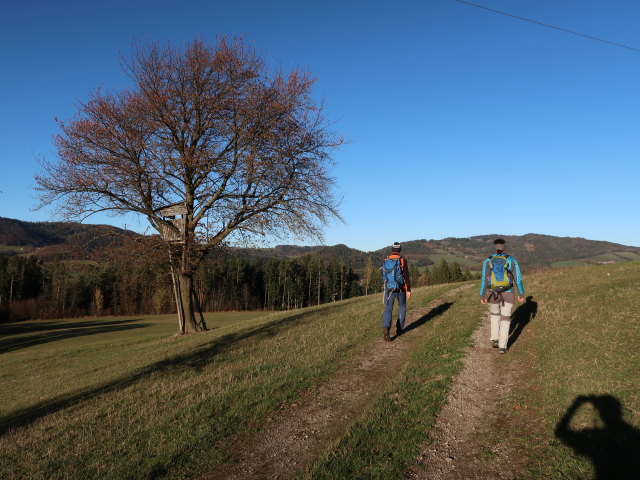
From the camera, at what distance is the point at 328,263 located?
10588 cm

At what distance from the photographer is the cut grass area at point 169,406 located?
487 centimetres

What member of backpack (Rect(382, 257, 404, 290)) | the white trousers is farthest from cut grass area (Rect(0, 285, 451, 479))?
the white trousers

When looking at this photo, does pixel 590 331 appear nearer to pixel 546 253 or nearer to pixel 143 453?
pixel 143 453

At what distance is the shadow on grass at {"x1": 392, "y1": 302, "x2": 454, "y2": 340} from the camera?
12.1 m

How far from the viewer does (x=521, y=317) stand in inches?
435

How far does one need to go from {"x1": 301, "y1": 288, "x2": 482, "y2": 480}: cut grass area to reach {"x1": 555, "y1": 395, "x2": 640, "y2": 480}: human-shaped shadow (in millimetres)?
1671

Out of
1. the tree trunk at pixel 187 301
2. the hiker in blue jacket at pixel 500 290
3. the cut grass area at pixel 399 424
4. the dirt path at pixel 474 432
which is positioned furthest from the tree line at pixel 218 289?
the dirt path at pixel 474 432

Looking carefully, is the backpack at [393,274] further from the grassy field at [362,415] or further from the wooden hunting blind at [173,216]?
the wooden hunting blind at [173,216]

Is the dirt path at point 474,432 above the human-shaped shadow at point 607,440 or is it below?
below

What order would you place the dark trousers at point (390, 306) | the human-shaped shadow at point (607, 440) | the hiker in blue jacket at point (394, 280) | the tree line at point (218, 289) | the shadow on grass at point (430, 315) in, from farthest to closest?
the tree line at point (218, 289) → the shadow on grass at point (430, 315) → the hiker in blue jacket at point (394, 280) → the dark trousers at point (390, 306) → the human-shaped shadow at point (607, 440)

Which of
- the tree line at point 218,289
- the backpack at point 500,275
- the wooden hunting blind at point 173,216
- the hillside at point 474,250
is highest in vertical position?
the hillside at point 474,250

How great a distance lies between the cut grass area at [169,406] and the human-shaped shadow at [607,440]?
410 cm

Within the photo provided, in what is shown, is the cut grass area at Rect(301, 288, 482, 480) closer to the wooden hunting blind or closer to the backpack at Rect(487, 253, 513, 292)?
the backpack at Rect(487, 253, 513, 292)

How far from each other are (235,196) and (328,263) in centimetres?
8892
